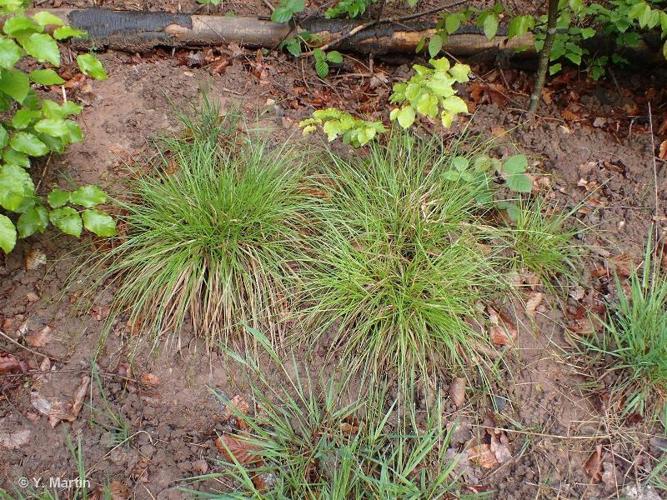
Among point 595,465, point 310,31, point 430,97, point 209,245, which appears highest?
point 430,97

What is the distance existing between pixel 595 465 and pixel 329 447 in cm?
108

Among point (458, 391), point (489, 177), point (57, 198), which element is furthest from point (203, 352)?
point (489, 177)

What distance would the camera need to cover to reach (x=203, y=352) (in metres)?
2.37

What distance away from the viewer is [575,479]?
7.03ft

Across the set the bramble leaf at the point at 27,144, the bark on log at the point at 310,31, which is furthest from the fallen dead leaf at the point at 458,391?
the bark on log at the point at 310,31

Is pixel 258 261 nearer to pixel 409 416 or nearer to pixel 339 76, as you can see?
pixel 409 416

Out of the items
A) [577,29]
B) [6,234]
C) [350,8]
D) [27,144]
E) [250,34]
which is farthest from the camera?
[250,34]

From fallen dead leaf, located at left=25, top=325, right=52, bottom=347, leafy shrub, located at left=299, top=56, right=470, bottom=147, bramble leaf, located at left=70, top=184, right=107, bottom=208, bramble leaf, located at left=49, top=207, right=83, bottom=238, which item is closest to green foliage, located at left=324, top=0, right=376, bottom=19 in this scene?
leafy shrub, located at left=299, top=56, right=470, bottom=147

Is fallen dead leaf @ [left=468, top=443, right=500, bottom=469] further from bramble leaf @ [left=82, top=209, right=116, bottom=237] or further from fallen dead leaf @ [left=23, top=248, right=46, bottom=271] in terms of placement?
fallen dead leaf @ [left=23, top=248, right=46, bottom=271]

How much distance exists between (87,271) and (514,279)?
1.98 m

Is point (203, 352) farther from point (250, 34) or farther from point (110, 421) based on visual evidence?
point (250, 34)

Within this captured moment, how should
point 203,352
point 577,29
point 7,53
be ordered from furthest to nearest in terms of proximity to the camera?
point 577,29 → point 203,352 → point 7,53

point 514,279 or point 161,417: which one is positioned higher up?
point 514,279

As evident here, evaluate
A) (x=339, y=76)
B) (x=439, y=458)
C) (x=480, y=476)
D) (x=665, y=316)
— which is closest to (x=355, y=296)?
(x=439, y=458)
